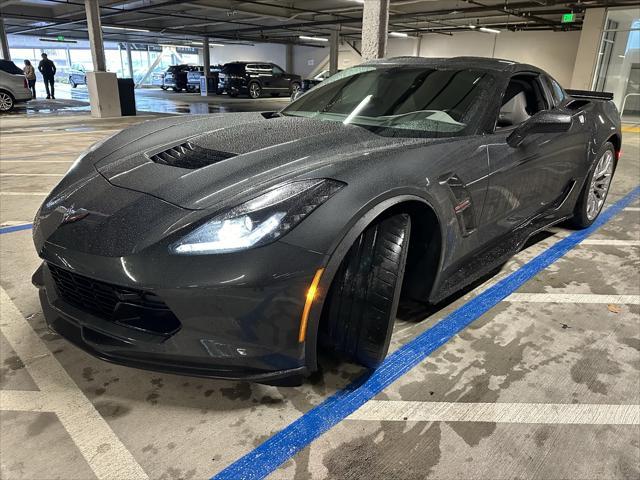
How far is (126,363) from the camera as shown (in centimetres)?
154

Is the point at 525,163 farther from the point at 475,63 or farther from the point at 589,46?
the point at 589,46

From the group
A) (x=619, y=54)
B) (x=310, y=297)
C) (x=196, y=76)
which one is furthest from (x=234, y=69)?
(x=310, y=297)

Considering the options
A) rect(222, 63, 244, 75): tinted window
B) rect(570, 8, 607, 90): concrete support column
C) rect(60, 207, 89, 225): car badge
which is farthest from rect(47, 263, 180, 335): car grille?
rect(222, 63, 244, 75): tinted window

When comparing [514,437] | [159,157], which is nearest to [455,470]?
[514,437]

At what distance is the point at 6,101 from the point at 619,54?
19044 millimetres

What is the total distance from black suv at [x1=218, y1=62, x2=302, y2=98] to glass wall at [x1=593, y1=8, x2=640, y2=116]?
1233cm

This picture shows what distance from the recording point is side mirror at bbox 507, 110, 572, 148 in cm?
232

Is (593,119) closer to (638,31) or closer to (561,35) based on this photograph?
(638,31)

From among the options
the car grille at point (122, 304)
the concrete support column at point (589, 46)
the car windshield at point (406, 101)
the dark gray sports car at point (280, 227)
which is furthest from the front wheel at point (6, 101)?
the concrete support column at point (589, 46)

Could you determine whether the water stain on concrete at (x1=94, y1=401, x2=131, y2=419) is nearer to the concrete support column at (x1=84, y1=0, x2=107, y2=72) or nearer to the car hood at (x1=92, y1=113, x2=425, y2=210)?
the car hood at (x1=92, y1=113, x2=425, y2=210)

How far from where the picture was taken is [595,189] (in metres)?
3.84

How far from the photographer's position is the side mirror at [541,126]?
2.32 m

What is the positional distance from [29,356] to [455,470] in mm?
1830

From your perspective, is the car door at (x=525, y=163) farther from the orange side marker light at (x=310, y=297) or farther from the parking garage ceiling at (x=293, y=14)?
the parking garage ceiling at (x=293, y=14)
